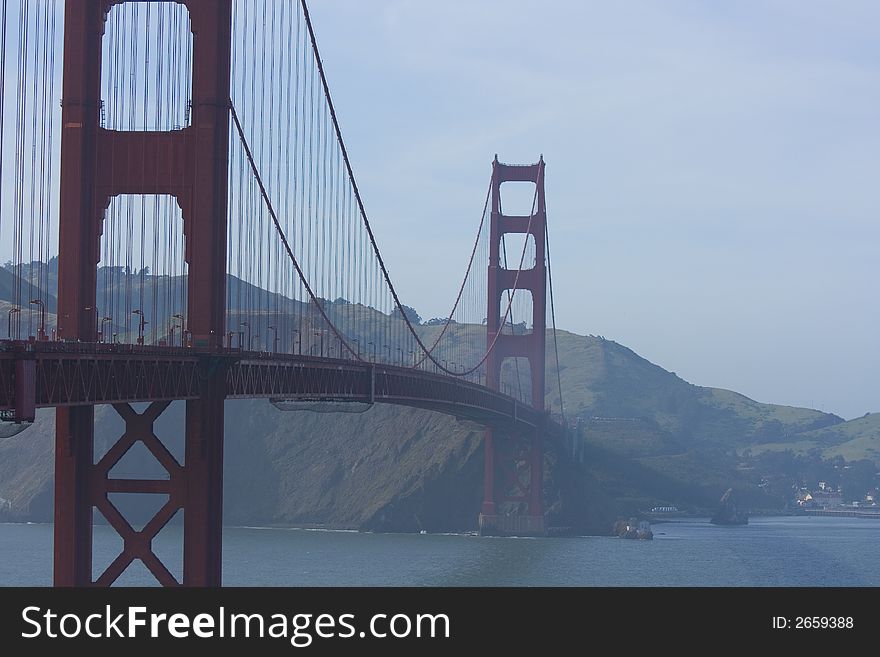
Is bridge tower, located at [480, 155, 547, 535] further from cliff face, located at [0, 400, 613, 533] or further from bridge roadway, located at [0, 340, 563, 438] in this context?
bridge roadway, located at [0, 340, 563, 438]

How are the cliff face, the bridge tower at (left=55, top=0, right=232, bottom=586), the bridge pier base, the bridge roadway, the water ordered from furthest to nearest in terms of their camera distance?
1. the cliff face
2. the bridge pier base
3. the water
4. the bridge tower at (left=55, top=0, right=232, bottom=586)
5. the bridge roadway

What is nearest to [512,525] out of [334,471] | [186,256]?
[334,471]

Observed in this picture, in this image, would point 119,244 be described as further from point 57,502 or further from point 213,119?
point 57,502

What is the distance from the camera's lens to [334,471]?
13650cm

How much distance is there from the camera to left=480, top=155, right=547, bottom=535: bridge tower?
4601 inches

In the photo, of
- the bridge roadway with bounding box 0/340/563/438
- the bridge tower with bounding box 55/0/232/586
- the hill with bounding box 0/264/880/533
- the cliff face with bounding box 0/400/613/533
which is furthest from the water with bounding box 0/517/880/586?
the bridge tower with bounding box 55/0/232/586

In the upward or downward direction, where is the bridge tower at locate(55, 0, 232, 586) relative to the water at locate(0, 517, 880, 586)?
upward

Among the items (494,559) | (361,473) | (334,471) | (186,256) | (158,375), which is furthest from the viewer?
(334,471)

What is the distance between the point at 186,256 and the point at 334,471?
98.9 metres

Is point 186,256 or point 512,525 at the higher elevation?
point 186,256

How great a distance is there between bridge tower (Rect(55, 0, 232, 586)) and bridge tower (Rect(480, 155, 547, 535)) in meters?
75.0

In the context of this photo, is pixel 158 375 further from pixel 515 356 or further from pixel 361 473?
pixel 361 473

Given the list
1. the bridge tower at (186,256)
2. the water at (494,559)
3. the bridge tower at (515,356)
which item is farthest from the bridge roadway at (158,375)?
the bridge tower at (515,356)
